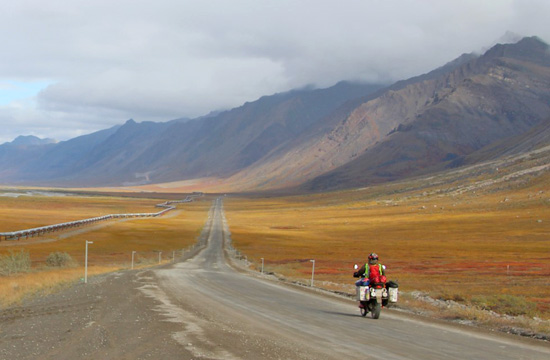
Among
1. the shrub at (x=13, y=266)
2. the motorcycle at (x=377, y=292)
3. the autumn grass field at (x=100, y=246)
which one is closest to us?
the motorcycle at (x=377, y=292)

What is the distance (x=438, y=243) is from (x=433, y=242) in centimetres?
195

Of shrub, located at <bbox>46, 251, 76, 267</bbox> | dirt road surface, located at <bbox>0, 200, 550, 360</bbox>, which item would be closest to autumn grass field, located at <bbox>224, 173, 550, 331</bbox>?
→ dirt road surface, located at <bbox>0, 200, 550, 360</bbox>

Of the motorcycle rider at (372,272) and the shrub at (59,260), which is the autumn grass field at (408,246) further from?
the motorcycle rider at (372,272)

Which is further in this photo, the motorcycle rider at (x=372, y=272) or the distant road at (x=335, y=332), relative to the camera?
the motorcycle rider at (x=372, y=272)

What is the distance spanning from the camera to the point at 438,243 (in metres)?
89.7

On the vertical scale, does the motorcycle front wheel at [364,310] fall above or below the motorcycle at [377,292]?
below

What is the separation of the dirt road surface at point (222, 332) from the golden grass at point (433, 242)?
9.25 meters

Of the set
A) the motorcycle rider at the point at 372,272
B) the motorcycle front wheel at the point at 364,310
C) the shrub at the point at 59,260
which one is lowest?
the shrub at the point at 59,260

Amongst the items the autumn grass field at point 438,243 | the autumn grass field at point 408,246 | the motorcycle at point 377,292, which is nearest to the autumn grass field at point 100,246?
the autumn grass field at point 408,246

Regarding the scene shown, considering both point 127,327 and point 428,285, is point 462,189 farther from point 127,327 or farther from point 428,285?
point 127,327

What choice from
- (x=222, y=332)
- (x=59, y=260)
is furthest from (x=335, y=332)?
(x=59, y=260)

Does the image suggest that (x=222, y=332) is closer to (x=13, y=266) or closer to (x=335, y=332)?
(x=335, y=332)

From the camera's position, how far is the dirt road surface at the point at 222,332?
13.1 metres

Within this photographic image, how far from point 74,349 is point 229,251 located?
65838 mm
